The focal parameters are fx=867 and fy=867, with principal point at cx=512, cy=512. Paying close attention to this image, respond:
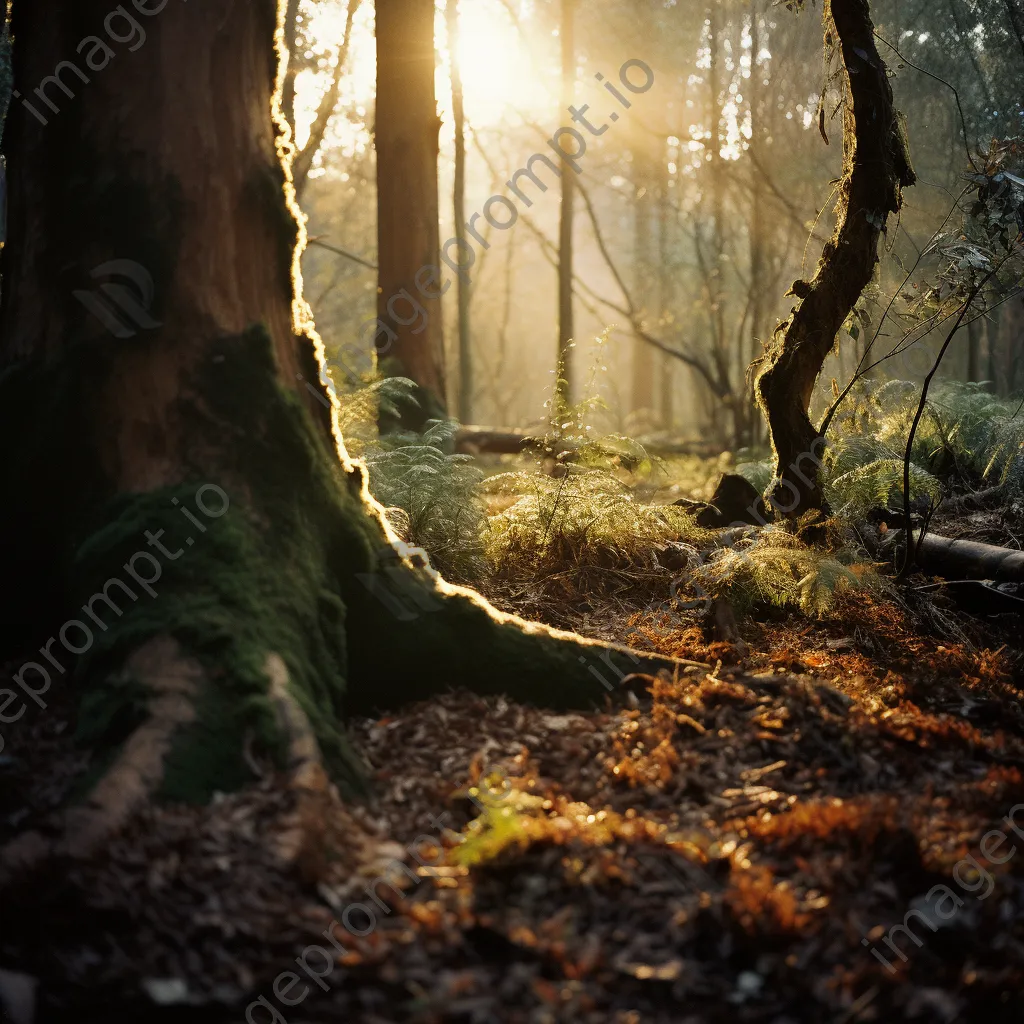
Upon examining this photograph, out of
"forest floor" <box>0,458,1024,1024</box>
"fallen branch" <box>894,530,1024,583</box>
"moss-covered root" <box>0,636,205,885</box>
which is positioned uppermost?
"fallen branch" <box>894,530,1024,583</box>

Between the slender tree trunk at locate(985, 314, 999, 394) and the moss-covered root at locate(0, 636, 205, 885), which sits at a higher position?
the slender tree trunk at locate(985, 314, 999, 394)

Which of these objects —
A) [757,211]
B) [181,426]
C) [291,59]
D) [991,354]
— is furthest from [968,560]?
[991,354]

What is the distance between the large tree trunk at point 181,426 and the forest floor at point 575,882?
367 millimetres

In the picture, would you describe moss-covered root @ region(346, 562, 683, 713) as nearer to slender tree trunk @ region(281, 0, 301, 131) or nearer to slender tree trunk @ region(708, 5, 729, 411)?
slender tree trunk @ region(281, 0, 301, 131)

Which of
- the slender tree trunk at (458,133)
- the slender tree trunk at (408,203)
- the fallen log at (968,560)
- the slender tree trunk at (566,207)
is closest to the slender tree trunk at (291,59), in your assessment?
the slender tree trunk at (458,133)

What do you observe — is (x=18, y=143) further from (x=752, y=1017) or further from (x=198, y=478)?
(x=752, y=1017)

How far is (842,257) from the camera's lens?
6457 millimetres

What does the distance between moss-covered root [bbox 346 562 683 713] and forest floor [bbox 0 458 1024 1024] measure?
201mm

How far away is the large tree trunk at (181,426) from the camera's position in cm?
356

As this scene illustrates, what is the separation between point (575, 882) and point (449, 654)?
1645 millimetres

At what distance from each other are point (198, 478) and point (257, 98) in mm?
1823

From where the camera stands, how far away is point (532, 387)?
45.7m

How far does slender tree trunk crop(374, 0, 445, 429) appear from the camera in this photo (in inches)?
400

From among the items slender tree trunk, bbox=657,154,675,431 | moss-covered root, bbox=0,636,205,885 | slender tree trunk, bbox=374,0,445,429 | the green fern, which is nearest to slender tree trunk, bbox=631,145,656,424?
slender tree trunk, bbox=657,154,675,431
